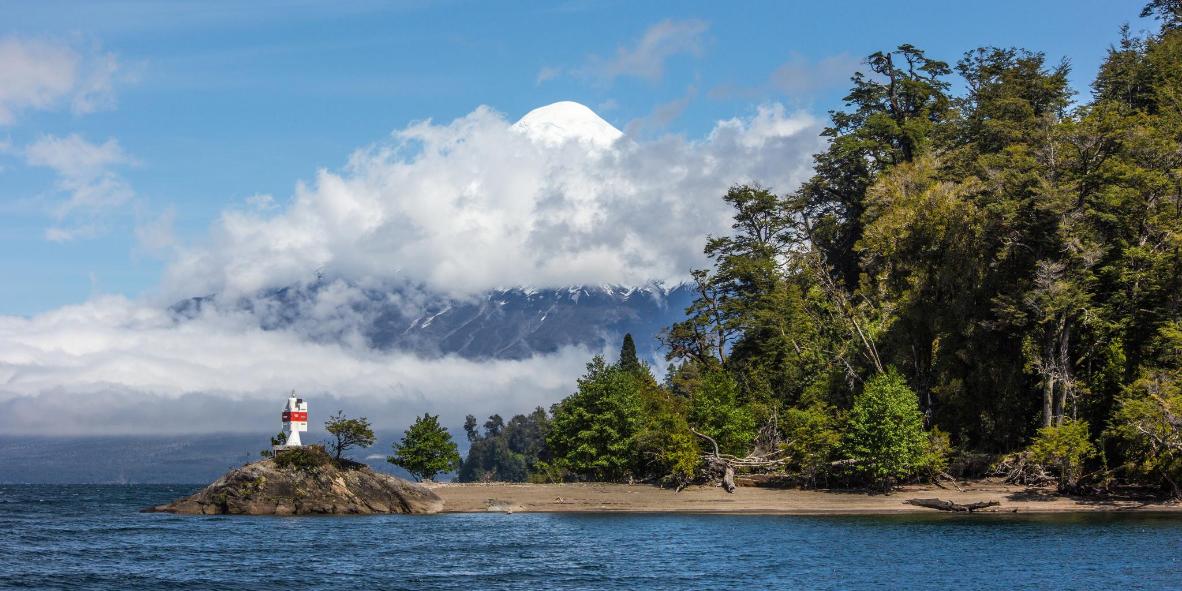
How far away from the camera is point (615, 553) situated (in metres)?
58.9

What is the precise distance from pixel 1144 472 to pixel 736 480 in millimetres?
33018

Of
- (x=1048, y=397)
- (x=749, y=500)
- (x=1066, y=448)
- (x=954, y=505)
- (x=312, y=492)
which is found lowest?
(x=954, y=505)

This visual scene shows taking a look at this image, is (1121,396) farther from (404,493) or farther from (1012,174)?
(404,493)

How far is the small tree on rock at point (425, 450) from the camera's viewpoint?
10506 centimetres

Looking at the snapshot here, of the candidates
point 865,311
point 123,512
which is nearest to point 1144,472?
point 865,311

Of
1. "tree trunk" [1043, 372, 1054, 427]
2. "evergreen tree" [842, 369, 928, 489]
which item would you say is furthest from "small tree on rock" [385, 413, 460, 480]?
"tree trunk" [1043, 372, 1054, 427]

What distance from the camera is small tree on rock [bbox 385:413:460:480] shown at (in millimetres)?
105062

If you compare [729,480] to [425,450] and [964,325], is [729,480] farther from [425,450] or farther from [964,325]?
[425,450]

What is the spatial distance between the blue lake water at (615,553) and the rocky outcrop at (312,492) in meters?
4.52

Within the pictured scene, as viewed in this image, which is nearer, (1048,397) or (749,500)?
(1048,397)

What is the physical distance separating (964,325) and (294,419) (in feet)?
181

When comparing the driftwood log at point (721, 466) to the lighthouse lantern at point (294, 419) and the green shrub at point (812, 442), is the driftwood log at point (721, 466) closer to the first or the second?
the green shrub at point (812, 442)

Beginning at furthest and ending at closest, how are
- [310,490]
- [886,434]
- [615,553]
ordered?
[310,490] → [886,434] → [615,553]

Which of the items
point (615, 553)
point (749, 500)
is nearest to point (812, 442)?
point (749, 500)
